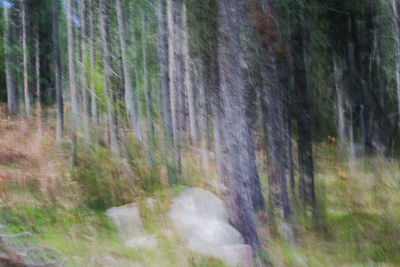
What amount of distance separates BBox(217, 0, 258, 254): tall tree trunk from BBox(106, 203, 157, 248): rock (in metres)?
1.60

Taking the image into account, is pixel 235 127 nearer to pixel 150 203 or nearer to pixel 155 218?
pixel 155 218

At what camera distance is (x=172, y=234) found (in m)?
7.50

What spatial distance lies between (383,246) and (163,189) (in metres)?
4.91

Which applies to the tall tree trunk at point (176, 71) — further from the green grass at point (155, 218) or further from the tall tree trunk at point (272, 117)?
the tall tree trunk at point (272, 117)

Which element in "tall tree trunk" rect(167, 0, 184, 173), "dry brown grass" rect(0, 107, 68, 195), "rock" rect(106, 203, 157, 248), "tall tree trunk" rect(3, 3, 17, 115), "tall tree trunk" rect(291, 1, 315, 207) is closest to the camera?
"rock" rect(106, 203, 157, 248)

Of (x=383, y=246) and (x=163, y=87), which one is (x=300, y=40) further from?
(x=163, y=87)

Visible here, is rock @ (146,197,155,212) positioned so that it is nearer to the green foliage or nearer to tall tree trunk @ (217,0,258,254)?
the green foliage


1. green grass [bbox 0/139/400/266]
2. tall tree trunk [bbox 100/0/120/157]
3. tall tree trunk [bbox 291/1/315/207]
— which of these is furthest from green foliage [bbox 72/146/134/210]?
tall tree trunk [bbox 291/1/315/207]

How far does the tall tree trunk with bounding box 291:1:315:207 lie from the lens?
39.2ft

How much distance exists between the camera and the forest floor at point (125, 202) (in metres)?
6.45

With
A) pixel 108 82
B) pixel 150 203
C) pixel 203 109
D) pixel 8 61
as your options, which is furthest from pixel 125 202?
pixel 8 61

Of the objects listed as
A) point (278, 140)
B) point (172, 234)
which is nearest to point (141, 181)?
point (172, 234)

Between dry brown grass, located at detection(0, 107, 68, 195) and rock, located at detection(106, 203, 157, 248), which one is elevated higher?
dry brown grass, located at detection(0, 107, 68, 195)

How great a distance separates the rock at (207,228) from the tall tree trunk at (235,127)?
300 millimetres
